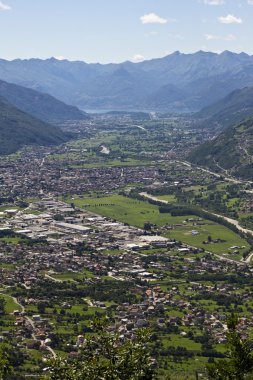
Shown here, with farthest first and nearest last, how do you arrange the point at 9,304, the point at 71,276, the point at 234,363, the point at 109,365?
the point at 71,276, the point at 9,304, the point at 234,363, the point at 109,365

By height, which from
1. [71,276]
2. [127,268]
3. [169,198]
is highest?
[169,198]

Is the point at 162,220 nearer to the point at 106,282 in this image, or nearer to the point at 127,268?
the point at 127,268

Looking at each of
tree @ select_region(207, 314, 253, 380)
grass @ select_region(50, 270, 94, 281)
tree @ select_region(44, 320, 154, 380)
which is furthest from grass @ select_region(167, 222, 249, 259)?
tree @ select_region(44, 320, 154, 380)

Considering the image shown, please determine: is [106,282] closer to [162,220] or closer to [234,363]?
[162,220]

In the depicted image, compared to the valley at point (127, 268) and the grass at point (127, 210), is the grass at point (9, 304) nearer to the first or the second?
the valley at point (127, 268)

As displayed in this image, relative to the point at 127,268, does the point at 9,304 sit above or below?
below

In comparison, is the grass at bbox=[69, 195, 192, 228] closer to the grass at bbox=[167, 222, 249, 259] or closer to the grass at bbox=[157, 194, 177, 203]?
the grass at bbox=[167, 222, 249, 259]

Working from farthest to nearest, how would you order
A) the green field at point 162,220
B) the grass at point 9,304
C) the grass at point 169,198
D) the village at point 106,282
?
the grass at point 169,198 < the green field at point 162,220 < the grass at point 9,304 < the village at point 106,282

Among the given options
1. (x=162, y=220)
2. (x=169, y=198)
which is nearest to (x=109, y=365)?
(x=162, y=220)

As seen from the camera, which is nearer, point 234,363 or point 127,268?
point 234,363

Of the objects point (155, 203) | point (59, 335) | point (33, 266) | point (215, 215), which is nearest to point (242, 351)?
point (59, 335)

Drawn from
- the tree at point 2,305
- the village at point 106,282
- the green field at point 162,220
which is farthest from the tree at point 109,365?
the green field at point 162,220

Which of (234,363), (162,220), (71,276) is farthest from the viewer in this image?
(162,220)
